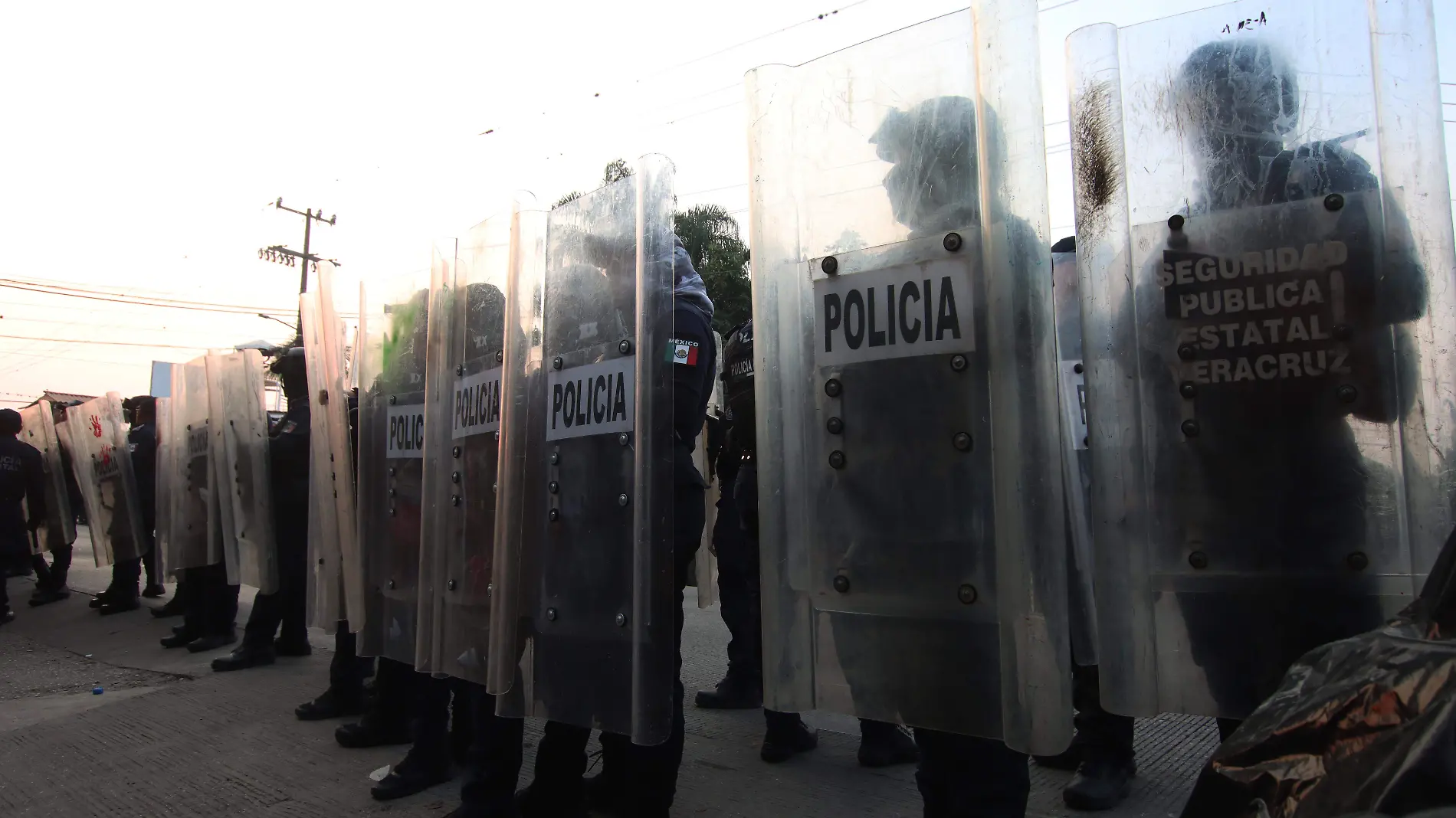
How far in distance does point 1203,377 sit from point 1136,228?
0.28m

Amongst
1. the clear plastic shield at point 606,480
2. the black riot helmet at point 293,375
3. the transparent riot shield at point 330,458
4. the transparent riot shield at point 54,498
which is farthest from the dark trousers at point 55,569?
the clear plastic shield at point 606,480

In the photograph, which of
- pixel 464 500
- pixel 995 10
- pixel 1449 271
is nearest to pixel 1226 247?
pixel 1449 271

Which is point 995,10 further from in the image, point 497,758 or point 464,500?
point 497,758

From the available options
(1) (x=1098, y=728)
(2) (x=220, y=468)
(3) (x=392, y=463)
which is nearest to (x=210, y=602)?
(2) (x=220, y=468)

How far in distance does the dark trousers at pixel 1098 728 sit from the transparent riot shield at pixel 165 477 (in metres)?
5.56

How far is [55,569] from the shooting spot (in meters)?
8.51

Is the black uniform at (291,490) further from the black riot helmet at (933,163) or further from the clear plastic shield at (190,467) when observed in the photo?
the black riot helmet at (933,163)

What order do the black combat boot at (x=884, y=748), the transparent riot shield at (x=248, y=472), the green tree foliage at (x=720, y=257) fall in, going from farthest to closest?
the green tree foliage at (x=720, y=257) < the transparent riot shield at (x=248, y=472) < the black combat boot at (x=884, y=748)

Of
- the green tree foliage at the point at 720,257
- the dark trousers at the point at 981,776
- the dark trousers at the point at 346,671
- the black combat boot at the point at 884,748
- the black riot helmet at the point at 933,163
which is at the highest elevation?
the green tree foliage at the point at 720,257

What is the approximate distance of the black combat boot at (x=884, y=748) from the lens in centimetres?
315

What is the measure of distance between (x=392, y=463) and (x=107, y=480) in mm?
5546

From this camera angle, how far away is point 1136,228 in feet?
5.11

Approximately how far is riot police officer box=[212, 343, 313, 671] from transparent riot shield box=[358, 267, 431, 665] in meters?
1.33

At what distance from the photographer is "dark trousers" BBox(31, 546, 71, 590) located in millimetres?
8469
